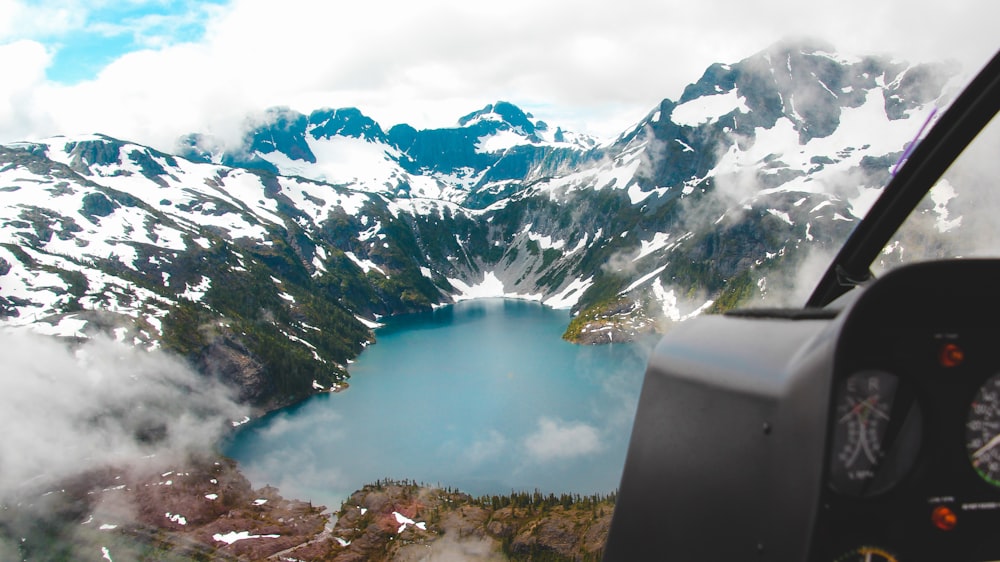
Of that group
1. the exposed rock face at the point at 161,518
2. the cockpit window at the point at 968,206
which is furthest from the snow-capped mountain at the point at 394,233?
the cockpit window at the point at 968,206

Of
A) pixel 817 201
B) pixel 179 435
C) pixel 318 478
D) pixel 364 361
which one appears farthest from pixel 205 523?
pixel 817 201

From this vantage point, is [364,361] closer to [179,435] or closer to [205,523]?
[179,435]

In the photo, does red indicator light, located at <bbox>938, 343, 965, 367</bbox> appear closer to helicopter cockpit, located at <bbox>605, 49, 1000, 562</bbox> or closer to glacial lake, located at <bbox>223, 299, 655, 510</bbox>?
helicopter cockpit, located at <bbox>605, 49, 1000, 562</bbox>

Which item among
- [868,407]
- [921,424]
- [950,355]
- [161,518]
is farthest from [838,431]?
[161,518]

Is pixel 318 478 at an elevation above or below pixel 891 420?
below

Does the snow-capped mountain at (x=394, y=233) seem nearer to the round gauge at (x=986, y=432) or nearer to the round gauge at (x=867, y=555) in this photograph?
the round gauge at (x=867, y=555)
